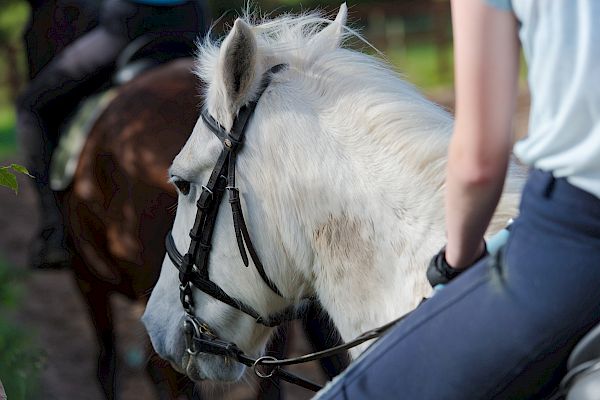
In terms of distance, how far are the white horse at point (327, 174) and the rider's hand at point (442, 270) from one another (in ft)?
0.86

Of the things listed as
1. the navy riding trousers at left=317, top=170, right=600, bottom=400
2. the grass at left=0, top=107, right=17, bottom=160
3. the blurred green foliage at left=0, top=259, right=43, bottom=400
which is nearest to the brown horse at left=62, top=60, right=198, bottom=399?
the blurred green foliage at left=0, top=259, right=43, bottom=400

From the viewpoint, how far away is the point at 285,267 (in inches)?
106

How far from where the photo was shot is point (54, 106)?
6.01 metres

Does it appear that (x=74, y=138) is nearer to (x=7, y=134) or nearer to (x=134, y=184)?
(x=134, y=184)

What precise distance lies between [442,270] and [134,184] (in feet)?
10.6

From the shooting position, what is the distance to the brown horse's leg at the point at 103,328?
5965 mm

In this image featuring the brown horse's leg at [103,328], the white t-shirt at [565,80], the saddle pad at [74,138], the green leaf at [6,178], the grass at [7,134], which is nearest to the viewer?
the white t-shirt at [565,80]

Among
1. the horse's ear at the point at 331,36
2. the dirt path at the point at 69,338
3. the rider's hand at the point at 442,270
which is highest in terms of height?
the horse's ear at the point at 331,36

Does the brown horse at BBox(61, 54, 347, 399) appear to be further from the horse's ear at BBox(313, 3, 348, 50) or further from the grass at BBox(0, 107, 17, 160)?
the grass at BBox(0, 107, 17, 160)

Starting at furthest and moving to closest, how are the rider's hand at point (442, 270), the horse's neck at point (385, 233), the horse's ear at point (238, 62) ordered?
the horse's ear at point (238, 62) → the horse's neck at point (385, 233) → the rider's hand at point (442, 270)

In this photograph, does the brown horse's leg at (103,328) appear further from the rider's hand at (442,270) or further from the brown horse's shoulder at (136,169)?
the rider's hand at (442,270)

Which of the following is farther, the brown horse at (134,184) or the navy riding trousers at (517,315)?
the brown horse at (134,184)

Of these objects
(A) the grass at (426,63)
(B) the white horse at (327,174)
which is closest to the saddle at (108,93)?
(B) the white horse at (327,174)

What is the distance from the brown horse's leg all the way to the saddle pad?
1.78ft
